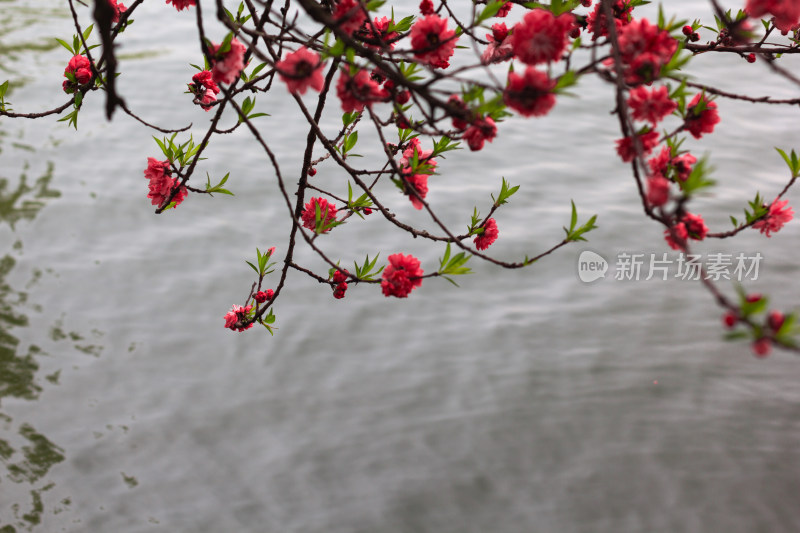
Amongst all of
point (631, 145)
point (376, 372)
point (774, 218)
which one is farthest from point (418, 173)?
point (376, 372)

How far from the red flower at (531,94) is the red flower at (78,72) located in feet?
2.96

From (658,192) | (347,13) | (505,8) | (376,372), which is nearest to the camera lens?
(658,192)

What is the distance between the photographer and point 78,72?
143 cm

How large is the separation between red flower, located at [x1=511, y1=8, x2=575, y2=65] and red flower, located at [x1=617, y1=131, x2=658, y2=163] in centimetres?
13

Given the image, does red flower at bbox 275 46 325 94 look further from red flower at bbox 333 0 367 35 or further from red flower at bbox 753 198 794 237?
red flower at bbox 753 198 794 237

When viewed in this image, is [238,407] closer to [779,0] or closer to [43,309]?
[43,309]

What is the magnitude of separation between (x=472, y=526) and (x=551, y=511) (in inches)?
9.8

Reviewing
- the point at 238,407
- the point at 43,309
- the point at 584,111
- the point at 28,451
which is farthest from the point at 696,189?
the point at 584,111

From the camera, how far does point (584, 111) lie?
4.39 meters

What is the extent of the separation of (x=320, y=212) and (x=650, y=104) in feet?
2.08

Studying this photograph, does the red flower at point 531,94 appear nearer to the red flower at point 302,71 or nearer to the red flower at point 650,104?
the red flower at point 650,104

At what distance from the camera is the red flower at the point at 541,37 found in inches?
35.9

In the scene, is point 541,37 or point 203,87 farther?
point 203,87

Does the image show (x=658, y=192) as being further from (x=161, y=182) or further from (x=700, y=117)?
(x=161, y=182)
